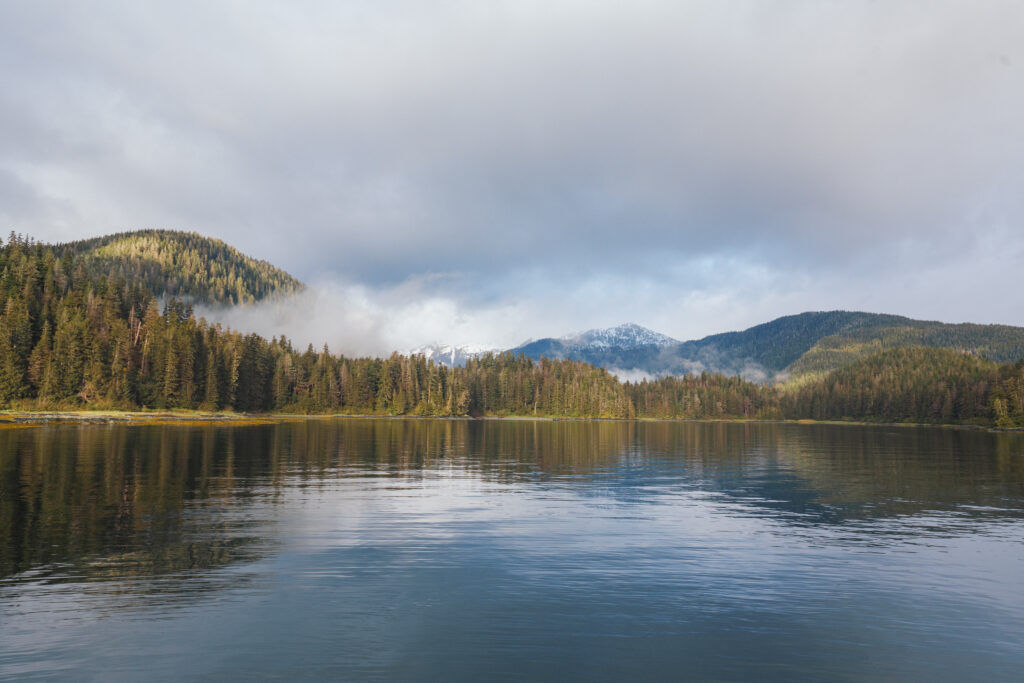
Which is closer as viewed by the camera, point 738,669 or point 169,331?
point 738,669

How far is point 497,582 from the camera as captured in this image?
22188 mm

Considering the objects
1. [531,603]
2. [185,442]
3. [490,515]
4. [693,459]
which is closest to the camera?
[531,603]

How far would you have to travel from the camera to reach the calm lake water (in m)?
15.4

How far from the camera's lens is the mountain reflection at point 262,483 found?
83.2 ft

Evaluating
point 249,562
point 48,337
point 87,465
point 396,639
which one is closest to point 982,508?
point 396,639

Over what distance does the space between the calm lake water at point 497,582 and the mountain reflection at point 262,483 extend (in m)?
0.30

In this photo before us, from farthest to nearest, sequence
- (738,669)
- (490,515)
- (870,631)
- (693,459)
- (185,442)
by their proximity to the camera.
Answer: (185,442) → (693,459) → (490,515) → (870,631) → (738,669)

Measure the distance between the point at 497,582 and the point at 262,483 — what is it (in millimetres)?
31264

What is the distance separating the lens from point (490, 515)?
117 feet

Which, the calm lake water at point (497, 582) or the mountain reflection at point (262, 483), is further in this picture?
the mountain reflection at point (262, 483)

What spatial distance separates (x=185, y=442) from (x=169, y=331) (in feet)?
428

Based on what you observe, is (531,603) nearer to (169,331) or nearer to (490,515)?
(490,515)

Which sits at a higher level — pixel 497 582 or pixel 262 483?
pixel 262 483

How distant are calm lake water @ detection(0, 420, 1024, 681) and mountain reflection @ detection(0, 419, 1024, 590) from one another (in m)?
0.30
